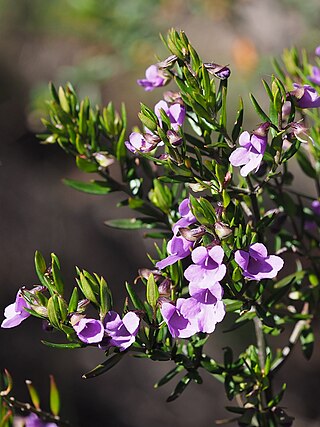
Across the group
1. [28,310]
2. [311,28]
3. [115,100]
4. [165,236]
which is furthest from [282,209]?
[115,100]

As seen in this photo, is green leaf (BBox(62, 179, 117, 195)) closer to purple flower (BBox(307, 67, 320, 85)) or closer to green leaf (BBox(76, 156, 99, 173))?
green leaf (BBox(76, 156, 99, 173))

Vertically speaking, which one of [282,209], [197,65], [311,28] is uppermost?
[311,28]

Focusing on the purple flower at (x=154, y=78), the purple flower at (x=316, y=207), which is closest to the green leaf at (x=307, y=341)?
the purple flower at (x=316, y=207)

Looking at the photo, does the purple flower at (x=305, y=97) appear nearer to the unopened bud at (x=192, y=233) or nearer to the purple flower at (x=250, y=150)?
the purple flower at (x=250, y=150)

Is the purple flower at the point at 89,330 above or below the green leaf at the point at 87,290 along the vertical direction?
below

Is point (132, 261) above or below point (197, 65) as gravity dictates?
below

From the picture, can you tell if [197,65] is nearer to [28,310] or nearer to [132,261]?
[28,310]
